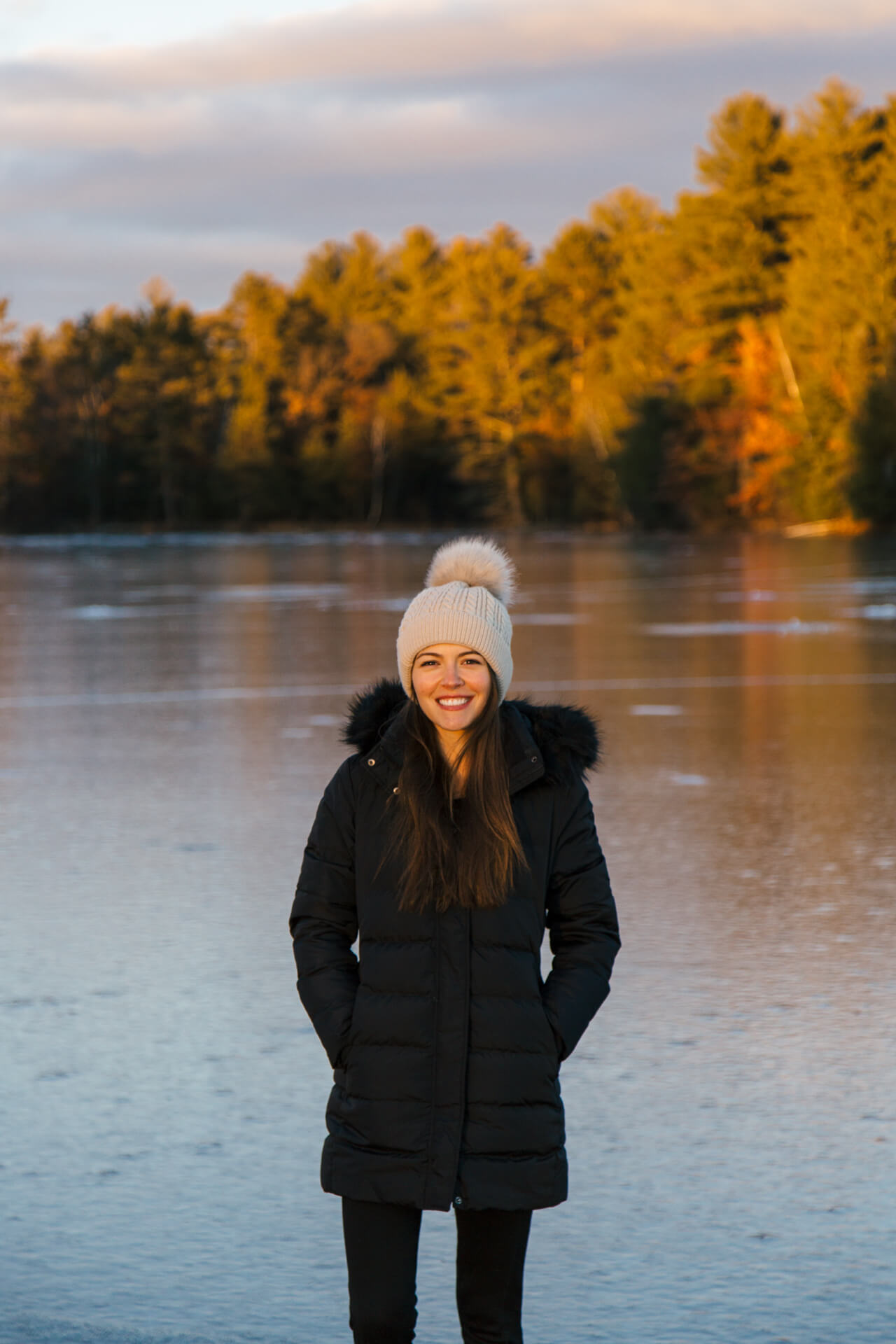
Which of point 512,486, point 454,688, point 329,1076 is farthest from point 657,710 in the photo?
point 512,486

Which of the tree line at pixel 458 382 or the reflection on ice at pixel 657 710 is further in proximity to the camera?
the tree line at pixel 458 382

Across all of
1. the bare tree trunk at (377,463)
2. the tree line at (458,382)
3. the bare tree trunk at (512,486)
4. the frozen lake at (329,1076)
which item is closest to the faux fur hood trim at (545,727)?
the frozen lake at (329,1076)

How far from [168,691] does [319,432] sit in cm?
9363

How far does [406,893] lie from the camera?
313 cm

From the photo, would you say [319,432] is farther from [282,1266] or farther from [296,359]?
[282,1266]

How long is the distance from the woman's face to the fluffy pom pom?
14cm

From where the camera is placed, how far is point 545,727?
130 inches

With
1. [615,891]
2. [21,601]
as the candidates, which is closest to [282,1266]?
[615,891]

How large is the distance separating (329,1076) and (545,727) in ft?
6.53

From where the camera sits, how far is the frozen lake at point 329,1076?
3672mm

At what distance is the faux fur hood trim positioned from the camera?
3.26 m

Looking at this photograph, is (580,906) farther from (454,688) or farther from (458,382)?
(458,382)

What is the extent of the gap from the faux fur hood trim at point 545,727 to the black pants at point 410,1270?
710mm

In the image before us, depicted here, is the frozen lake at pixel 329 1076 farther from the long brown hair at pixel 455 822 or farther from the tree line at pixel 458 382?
the tree line at pixel 458 382
